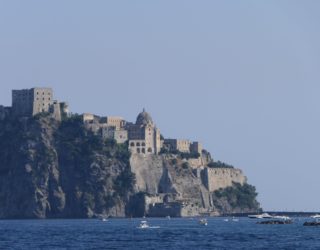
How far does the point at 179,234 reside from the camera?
6816 inches

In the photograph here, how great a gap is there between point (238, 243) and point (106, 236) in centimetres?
2619

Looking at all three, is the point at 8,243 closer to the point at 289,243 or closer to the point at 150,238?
the point at 150,238

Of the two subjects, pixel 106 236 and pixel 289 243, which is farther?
pixel 106 236

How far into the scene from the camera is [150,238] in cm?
16175

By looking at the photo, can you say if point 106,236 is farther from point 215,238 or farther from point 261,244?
point 261,244

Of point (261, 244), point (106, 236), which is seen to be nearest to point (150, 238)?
point (106, 236)

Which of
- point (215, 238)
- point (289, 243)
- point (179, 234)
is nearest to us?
point (289, 243)

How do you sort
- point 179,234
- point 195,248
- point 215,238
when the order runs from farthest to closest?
point 179,234 < point 215,238 < point 195,248

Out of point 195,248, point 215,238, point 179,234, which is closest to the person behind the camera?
point 195,248

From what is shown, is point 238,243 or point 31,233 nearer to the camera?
point 238,243

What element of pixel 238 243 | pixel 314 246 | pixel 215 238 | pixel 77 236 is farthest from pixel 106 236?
pixel 314 246

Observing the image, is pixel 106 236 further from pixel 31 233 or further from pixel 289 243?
pixel 289 243

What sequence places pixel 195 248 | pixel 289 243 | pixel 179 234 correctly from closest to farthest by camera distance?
pixel 195 248 → pixel 289 243 → pixel 179 234

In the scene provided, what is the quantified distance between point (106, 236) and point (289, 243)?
3076 centimetres
